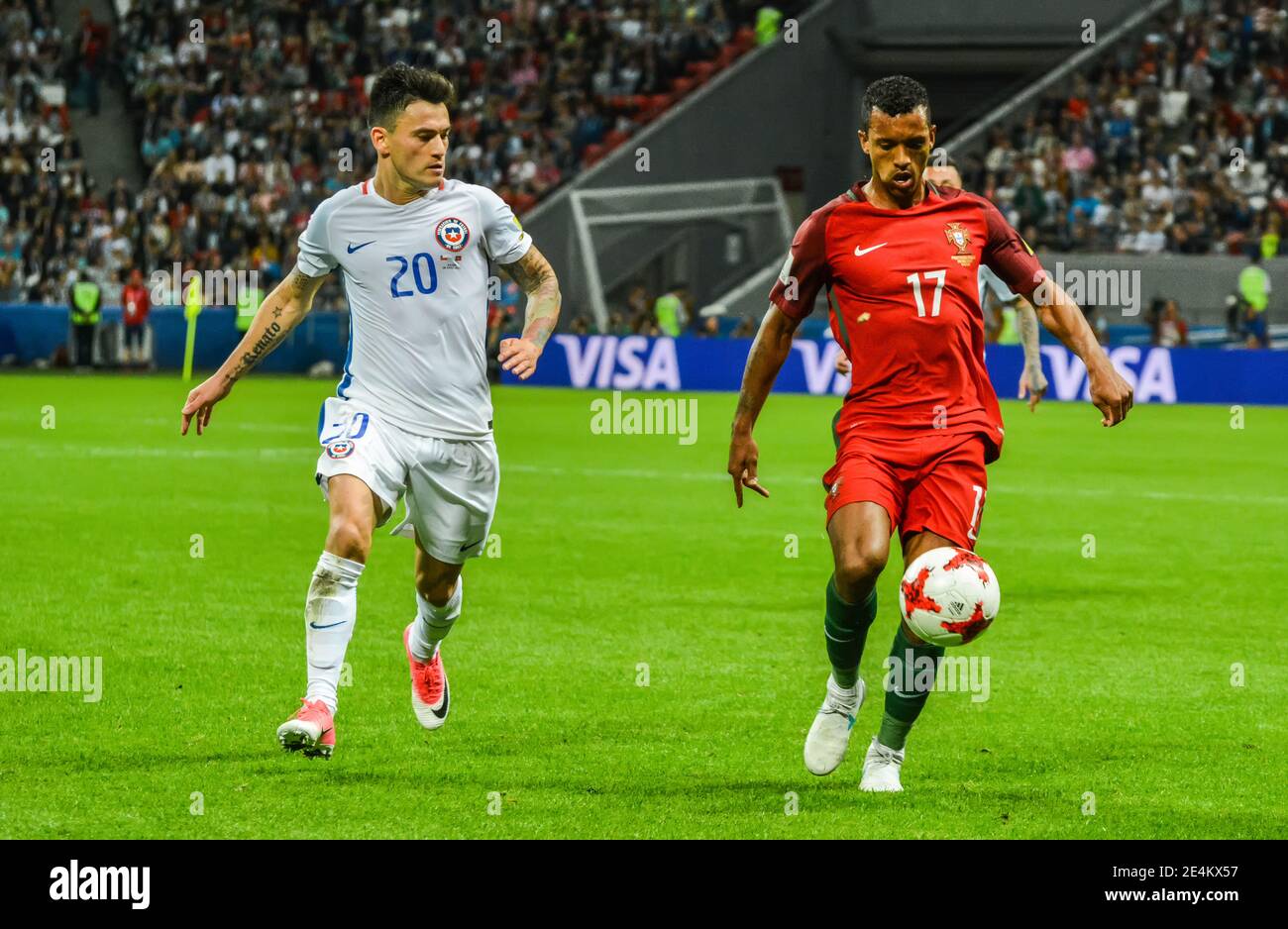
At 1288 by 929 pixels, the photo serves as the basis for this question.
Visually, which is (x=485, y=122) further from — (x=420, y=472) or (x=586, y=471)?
(x=420, y=472)

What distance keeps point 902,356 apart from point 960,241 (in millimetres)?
441

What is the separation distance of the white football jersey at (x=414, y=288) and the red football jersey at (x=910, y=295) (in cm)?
130

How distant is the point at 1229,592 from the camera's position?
38.3 ft

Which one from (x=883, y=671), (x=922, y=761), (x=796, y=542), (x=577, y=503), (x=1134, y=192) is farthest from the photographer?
(x=1134, y=192)

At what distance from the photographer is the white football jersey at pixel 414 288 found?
7219 mm

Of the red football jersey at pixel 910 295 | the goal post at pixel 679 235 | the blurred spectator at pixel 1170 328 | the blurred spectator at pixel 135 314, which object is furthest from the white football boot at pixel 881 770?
the blurred spectator at pixel 135 314

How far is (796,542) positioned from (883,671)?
4.95m

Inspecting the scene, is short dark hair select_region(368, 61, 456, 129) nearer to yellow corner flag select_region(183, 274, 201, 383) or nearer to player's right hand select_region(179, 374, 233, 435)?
player's right hand select_region(179, 374, 233, 435)

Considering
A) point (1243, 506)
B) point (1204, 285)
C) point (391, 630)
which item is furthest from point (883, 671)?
point (1204, 285)

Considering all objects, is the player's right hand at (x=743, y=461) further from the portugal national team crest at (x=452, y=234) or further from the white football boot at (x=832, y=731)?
the portugal national team crest at (x=452, y=234)

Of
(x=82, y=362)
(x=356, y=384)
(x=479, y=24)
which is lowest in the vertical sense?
(x=82, y=362)

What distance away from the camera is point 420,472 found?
7.31m

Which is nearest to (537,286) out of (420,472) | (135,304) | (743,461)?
(420,472)
